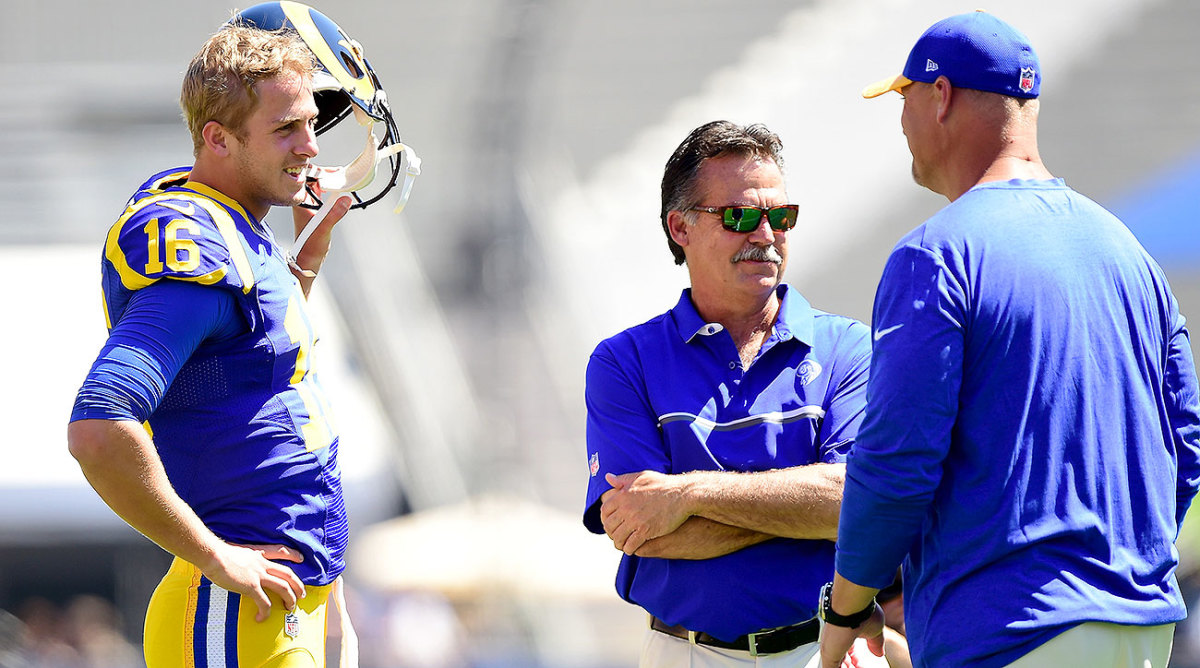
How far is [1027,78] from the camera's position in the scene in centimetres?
207

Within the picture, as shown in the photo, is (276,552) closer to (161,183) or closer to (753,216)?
(161,183)

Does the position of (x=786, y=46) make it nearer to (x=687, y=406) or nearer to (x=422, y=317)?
(x=422, y=317)

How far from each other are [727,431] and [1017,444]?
80cm

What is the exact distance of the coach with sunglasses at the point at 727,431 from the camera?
2518mm

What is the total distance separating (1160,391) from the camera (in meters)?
2.04

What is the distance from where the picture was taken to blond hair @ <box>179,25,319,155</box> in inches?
91.4

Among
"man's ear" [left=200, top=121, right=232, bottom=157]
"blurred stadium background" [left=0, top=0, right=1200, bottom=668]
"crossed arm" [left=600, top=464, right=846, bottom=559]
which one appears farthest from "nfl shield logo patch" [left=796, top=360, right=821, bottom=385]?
"blurred stadium background" [left=0, top=0, right=1200, bottom=668]

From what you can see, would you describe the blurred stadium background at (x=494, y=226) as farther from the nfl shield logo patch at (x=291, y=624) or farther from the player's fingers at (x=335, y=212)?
the nfl shield logo patch at (x=291, y=624)

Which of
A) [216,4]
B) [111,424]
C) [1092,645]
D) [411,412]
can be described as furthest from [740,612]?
[216,4]

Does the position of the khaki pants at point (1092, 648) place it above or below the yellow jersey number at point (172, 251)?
below

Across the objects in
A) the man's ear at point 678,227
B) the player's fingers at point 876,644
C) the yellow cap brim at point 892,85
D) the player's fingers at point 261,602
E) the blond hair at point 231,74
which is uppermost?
the blond hair at point 231,74

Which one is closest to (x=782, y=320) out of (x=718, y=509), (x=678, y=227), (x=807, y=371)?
(x=807, y=371)

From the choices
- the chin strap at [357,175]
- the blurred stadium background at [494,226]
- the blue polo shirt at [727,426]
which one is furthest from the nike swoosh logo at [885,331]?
the blurred stadium background at [494,226]

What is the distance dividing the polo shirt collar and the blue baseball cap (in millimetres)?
734
